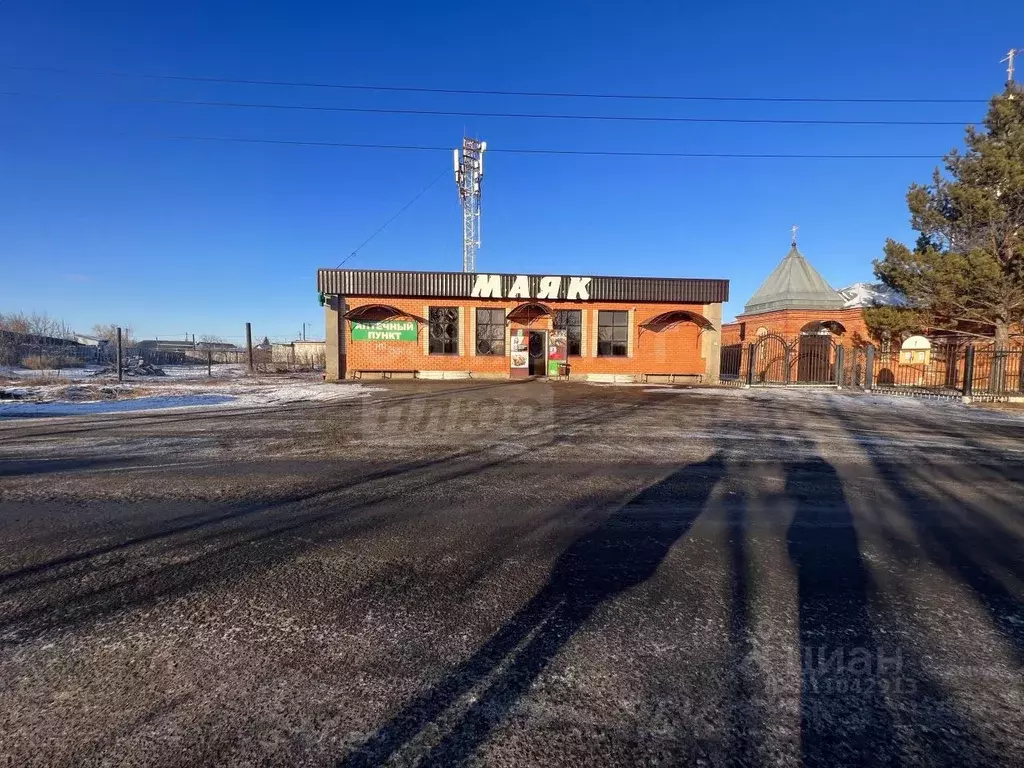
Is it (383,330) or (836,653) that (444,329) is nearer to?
(383,330)

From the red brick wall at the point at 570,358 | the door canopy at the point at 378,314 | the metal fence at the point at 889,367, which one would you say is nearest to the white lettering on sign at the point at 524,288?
the red brick wall at the point at 570,358

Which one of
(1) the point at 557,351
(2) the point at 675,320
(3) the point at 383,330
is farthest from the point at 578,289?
(3) the point at 383,330

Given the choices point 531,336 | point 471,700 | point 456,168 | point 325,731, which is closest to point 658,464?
point 471,700

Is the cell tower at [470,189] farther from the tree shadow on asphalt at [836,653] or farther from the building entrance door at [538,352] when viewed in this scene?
the tree shadow on asphalt at [836,653]

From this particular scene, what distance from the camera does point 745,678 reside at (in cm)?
216

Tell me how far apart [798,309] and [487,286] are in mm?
16401

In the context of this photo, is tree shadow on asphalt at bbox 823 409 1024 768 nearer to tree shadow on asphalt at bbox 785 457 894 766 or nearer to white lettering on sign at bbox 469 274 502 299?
tree shadow on asphalt at bbox 785 457 894 766

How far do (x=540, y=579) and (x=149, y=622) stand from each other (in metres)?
2.16

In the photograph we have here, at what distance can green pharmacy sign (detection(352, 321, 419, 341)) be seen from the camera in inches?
832

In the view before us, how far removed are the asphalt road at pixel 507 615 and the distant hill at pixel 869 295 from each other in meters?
22.9

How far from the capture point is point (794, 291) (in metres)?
26.8

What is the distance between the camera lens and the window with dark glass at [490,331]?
21703 mm

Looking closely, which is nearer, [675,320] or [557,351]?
[557,351]

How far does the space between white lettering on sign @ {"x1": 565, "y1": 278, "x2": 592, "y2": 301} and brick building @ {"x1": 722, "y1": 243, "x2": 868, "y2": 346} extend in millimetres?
10687
